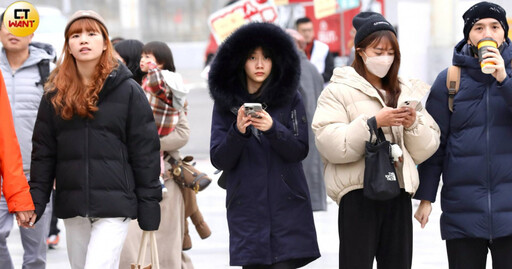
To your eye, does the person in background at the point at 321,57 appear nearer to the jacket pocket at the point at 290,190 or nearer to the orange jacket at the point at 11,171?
the jacket pocket at the point at 290,190

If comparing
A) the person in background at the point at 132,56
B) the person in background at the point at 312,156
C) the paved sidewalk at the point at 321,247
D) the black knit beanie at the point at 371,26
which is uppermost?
the black knit beanie at the point at 371,26

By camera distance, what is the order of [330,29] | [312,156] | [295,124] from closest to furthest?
[295,124] → [312,156] → [330,29]

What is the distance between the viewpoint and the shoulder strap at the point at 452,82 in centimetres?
534

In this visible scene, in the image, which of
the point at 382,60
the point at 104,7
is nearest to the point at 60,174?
the point at 382,60

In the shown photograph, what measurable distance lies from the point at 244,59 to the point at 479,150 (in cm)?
138

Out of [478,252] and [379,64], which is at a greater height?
[379,64]

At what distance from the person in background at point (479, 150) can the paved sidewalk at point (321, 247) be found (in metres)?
2.60

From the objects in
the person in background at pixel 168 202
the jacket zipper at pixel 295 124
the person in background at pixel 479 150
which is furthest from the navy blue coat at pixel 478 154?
the person in background at pixel 168 202

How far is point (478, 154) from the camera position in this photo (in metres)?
5.27

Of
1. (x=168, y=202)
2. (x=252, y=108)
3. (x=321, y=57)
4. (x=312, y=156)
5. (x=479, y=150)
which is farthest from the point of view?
(x=321, y=57)

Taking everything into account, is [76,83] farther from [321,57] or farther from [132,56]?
[321,57]

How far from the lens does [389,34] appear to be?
5.33 meters

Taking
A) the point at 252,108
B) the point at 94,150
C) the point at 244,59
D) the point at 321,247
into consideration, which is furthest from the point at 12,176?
the point at 321,247

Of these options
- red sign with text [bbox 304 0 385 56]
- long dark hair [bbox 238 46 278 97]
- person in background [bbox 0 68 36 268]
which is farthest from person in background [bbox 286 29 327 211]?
red sign with text [bbox 304 0 385 56]
